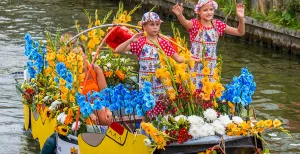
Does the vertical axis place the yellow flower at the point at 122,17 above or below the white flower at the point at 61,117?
above

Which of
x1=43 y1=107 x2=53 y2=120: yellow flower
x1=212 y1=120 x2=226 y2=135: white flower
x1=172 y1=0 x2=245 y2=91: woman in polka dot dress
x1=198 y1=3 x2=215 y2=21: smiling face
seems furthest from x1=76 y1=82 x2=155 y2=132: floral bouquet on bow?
x1=198 y1=3 x2=215 y2=21: smiling face

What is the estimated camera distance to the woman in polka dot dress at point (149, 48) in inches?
332

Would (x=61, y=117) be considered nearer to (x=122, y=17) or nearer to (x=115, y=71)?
(x=122, y=17)

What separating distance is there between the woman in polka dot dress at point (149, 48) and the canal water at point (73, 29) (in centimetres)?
230

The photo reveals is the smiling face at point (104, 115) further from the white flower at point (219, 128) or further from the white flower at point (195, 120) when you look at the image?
the white flower at point (219, 128)

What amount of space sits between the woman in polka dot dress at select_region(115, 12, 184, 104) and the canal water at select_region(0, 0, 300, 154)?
90.6 inches

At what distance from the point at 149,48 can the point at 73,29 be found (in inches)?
433

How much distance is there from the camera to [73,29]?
19344mm

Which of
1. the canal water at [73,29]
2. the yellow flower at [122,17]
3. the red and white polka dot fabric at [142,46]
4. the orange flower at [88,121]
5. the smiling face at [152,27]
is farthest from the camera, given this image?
the canal water at [73,29]

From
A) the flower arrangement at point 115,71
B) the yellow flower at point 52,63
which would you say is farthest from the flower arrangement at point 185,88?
the flower arrangement at point 115,71

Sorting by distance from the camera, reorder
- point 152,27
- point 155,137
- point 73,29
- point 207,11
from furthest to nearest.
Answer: point 73,29 → point 207,11 → point 152,27 → point 155,137

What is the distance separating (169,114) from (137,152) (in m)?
0.51

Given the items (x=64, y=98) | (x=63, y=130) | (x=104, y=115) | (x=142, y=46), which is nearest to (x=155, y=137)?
(x=104, y=115)

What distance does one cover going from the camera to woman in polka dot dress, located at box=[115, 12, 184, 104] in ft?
27.7
